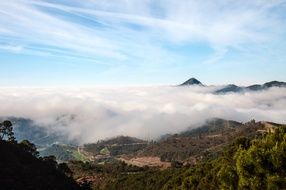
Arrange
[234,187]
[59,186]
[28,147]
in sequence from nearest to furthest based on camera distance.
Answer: [234,187], [59,186], [28,147]

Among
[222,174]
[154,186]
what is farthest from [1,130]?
[222,174]

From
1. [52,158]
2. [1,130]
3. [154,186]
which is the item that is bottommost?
[154,186]

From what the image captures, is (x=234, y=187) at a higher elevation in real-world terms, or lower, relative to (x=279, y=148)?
lower

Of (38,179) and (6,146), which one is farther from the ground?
(6,146)

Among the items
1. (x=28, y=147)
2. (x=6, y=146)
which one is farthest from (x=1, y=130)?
(x=6, y=146)

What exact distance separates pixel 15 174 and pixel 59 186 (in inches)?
741

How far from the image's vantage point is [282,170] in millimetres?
63562

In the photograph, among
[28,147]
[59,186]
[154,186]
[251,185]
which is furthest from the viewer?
[154,186]

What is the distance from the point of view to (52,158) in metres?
181

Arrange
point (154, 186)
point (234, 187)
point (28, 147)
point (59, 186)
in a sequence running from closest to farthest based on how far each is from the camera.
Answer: point (234, 187)
point (59, 186)
point (28, 147)
point (154, 186)

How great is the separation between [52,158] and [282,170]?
134246 millimetres

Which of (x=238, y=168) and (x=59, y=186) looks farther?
(x=59, y=186)

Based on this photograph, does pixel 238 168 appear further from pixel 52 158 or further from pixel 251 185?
pixel 52 158

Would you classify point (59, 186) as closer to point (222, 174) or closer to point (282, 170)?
point (222, 174)
